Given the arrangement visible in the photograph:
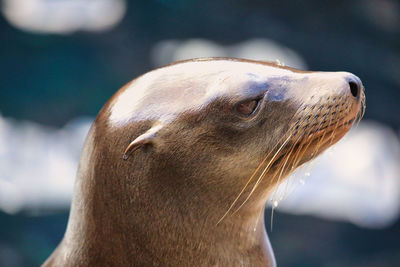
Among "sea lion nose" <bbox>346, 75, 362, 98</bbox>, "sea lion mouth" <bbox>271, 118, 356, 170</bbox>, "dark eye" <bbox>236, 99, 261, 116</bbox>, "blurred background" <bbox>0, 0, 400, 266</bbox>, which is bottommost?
"blurred background" <bbox>0, 0, 400, 266</bbox>

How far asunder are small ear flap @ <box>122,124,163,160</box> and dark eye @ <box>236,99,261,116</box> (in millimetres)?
237

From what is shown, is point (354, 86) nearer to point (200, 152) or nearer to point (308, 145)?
point (308, 145)

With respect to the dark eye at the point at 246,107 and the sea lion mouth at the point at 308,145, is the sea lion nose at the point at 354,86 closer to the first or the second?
the sea lion mouth at the point at 308,145

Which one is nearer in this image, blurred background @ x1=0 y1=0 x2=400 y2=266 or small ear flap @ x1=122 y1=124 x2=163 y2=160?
small ear flap @ x1=122 y1=124 x2=163 y2=160

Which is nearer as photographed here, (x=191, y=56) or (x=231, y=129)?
(x=231, y=129)

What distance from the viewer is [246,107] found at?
155 cm

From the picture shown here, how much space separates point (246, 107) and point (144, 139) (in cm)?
31

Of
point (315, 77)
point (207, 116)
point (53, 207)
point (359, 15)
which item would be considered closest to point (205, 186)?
point (207, 116)

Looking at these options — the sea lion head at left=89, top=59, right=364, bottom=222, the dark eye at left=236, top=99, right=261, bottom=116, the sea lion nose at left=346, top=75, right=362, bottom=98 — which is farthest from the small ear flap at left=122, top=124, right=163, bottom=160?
the sea lion nose at left=346, top=75, right=362, bottom=98

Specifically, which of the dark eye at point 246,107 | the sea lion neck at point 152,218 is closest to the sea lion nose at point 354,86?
the dark eye at point 246,107

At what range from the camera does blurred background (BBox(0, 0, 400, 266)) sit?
648 centimetres

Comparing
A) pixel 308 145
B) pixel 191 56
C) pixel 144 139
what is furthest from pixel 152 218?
pixel 191 56

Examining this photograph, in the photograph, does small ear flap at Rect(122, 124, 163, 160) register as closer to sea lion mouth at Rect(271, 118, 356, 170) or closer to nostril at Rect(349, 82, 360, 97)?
sea lion mouth at Rect(271, 118, 356, 170)

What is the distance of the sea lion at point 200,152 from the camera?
155cm
